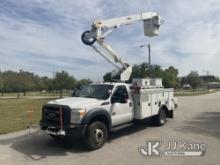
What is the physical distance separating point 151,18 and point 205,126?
5.96 m

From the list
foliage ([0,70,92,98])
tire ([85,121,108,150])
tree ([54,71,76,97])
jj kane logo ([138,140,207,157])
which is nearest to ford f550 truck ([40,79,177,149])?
tire ([85,121,108,150])

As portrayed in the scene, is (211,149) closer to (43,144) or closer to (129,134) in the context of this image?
(129,134)

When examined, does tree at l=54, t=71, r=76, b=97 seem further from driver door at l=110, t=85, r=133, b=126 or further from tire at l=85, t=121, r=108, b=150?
tire at l=85, t=121, r=108, b=150

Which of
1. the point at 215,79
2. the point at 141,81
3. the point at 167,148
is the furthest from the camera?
the point at 215,79

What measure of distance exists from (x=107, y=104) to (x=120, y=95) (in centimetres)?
104

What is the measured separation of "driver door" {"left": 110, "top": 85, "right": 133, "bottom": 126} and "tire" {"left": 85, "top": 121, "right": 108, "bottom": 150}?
832mm

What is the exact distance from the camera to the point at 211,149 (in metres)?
8.63

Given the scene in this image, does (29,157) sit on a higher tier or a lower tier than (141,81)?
lower

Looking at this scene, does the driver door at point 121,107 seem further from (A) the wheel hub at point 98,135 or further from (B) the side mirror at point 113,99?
(A) the wheel hub at point 98,135

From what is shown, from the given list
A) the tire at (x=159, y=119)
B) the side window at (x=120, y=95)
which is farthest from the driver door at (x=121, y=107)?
the tire at (x=159, y=119)

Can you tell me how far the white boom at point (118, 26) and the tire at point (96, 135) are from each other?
4044 millimetres

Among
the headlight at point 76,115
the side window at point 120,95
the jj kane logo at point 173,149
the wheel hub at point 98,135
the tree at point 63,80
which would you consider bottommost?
the jj kane logo at point 173,149

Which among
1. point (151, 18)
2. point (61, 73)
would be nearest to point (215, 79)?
point (61, 73)

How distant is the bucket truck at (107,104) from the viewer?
878cm
